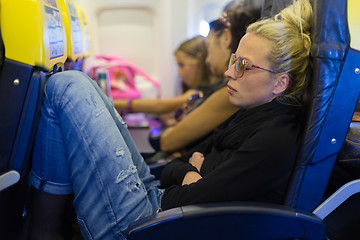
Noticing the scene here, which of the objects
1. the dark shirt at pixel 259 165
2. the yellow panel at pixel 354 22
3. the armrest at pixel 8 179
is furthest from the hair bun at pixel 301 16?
the armrest at pixel 8 179

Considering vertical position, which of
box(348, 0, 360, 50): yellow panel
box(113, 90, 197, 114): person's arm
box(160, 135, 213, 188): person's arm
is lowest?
box(113, 90, 197, 114): person's arm

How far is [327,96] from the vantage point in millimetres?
956

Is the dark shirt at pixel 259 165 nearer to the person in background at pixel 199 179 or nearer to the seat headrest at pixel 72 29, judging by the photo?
the person in background at pixel 199 179

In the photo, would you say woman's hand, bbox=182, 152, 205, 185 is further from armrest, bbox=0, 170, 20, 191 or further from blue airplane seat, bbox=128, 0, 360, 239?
armrest, bbox=0, 170, 20, 191

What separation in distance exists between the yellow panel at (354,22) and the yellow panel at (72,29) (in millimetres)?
853

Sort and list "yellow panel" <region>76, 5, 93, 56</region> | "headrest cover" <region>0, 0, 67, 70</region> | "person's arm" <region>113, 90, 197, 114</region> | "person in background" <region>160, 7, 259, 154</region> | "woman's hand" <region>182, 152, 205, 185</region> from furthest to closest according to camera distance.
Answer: "person's arm" <region>113, 90, 197, 114</region> → "yellow panel" <region>76, 5, 93, 56</region> → "person in background" <region>160, 7, 259, 154</region> → "woman's hand" <region>182, 152, 205, 185</region> → "headrest cover" <region>0, 0, 67, 70</region>

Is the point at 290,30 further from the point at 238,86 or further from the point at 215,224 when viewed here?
the point at 215,224

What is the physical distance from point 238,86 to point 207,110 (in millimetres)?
456

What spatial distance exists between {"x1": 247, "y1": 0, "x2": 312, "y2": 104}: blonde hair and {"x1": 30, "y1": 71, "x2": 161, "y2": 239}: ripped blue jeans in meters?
0.52

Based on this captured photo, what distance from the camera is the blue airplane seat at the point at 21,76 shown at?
34.6 inches

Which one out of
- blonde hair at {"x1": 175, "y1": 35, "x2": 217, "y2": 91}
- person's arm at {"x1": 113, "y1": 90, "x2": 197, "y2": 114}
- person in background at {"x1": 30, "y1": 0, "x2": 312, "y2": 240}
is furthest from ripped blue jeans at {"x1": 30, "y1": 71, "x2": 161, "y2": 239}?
blonde hair at {"x1": 175, "y1": 35, "x2": 217, "y2": 91}

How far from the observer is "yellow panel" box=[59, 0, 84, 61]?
3.77ft

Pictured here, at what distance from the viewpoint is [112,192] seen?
1.00 metres

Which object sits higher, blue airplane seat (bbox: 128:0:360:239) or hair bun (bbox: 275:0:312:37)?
hair bun (bbox: 275:0:312:37)
